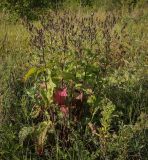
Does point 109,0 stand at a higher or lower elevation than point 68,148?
higher

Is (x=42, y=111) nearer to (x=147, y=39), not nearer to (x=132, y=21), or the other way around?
(x=147, y=39)

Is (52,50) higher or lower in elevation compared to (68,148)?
higher

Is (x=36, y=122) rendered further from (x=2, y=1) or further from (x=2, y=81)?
(x=2, y=1)

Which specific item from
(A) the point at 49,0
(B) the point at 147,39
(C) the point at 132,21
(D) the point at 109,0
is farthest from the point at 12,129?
(D) the point at 109,0

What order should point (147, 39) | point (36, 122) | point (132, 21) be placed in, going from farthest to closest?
point (132, 21)
point (147, 39)
point (36, 122)

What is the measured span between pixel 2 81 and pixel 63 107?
83 centimetres

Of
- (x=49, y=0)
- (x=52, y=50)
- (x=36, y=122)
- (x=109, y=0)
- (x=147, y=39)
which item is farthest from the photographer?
(x=109, y=0)

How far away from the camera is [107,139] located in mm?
2887

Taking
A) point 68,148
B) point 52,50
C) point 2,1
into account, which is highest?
point 2,1

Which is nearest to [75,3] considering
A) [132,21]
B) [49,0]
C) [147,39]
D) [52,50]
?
[49,0]

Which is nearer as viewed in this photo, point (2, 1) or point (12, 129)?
point (12, 129)

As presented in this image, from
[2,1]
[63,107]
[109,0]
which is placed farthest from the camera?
[109,0]

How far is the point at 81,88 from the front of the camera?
3170 mm

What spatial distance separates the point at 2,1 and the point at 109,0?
358 centimetres
